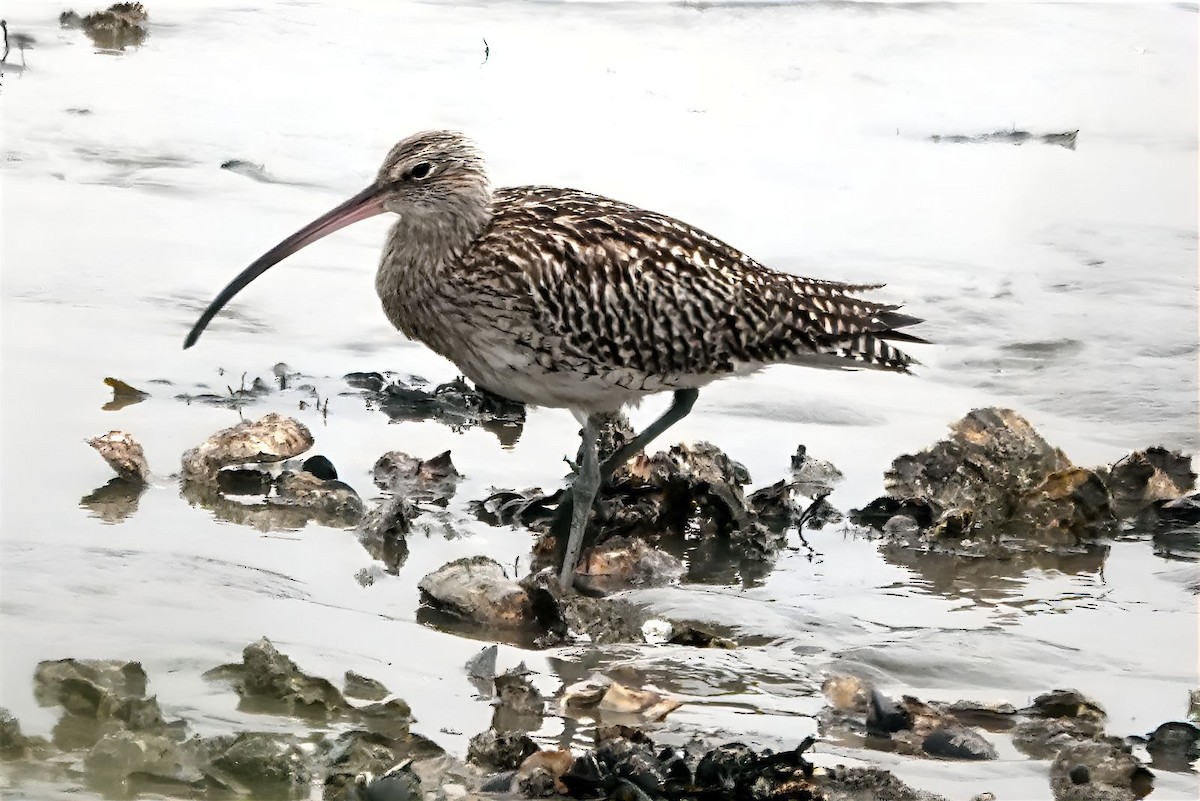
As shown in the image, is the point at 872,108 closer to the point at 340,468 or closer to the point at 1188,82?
the point at 1188,82

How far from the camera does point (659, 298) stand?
6.51 meters

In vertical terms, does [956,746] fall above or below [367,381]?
below

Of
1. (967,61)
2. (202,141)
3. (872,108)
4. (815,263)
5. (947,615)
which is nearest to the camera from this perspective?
(947,615)

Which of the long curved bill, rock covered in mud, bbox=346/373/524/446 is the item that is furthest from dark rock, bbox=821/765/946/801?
rock covered in mud, bbox=346/373/524/446

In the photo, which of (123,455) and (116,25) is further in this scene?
(116,25)

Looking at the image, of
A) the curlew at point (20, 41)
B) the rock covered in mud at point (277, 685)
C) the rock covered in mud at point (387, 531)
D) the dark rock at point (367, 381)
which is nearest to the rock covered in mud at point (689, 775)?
the rock covered in mud at point (277, 685)

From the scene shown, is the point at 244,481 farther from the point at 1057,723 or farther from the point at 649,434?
the point at 1057,723

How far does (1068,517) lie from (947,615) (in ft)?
3.35

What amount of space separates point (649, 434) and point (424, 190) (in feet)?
4.18

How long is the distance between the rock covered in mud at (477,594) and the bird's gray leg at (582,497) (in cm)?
36

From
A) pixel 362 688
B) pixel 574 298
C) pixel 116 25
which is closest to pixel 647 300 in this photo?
pixel 574 298

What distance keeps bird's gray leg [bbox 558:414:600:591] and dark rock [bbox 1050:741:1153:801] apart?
1939 mm

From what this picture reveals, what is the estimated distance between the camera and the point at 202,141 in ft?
37.1

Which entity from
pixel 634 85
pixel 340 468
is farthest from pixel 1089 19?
pixel 340 468
